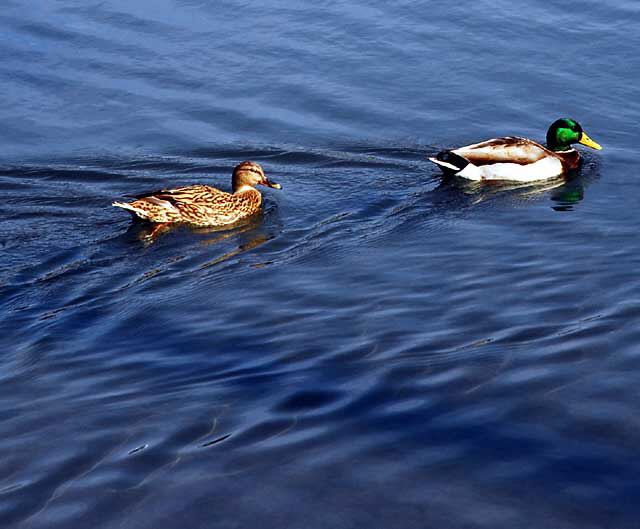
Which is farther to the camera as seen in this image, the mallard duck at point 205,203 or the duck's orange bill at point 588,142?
the duck's orange bill at point 588,142

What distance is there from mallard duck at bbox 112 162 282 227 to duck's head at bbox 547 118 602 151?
3.69m

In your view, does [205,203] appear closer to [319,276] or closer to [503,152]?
[319,276]

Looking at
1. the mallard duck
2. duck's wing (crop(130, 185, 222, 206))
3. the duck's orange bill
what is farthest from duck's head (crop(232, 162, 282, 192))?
the duck's orange bill

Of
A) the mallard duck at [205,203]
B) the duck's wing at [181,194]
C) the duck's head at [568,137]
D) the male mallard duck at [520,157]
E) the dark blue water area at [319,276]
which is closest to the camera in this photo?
the dark blue water area at [319,276]

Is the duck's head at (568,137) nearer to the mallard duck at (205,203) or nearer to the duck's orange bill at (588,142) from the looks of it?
the duck's orange bill at (588,142)

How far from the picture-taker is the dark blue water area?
5.65 metres

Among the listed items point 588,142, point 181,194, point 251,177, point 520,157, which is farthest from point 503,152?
point 181,194

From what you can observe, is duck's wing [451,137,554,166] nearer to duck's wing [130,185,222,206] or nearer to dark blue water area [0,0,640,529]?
dark blue water area [0,0,640,529]

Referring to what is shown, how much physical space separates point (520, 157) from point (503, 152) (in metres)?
0.28

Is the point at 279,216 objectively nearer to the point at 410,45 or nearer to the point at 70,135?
the point at 70,135

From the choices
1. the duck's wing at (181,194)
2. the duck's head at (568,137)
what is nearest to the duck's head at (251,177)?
the duck's wing at (181,194)

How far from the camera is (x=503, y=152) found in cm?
1380

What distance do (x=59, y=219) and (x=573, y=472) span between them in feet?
26.3

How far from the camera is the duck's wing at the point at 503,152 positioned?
13719 mm
